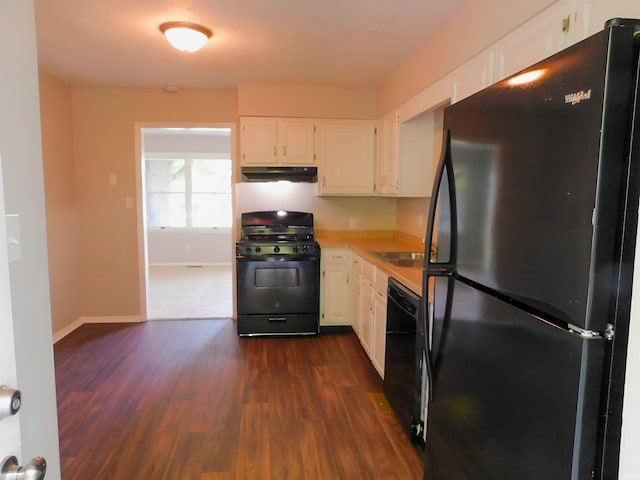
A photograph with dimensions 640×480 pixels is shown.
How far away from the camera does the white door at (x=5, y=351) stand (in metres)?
0.65

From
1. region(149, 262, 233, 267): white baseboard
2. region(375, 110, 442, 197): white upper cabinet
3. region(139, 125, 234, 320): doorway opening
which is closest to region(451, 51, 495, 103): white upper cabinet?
region(375, 110, 442, 197): white upper cabinet

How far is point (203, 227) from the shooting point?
780 centimetres

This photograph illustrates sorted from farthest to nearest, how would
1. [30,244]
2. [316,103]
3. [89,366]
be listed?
[316,103] < [89,366] < [30,244]

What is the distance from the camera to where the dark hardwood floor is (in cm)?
204

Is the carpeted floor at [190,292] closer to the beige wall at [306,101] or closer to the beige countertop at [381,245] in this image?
the beige countertop at [381,245]

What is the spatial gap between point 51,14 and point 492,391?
10.0 feet

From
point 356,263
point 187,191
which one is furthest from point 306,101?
point 187,191

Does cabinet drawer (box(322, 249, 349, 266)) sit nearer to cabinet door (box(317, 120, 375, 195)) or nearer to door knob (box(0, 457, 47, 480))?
cabinet door (box(317, 120, 375, 195))

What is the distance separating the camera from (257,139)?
4.01 meters

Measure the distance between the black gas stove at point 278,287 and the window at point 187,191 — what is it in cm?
424

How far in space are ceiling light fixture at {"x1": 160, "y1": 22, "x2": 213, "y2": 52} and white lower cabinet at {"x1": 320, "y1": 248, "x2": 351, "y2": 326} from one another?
81.2 inches

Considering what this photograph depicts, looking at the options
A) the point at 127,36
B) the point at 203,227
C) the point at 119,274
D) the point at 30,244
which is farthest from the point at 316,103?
the point at 203,227

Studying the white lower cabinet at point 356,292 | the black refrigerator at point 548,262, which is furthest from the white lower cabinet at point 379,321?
the black refrigerator at point 548,262

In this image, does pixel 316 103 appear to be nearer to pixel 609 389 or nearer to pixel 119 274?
pixel 119 274
